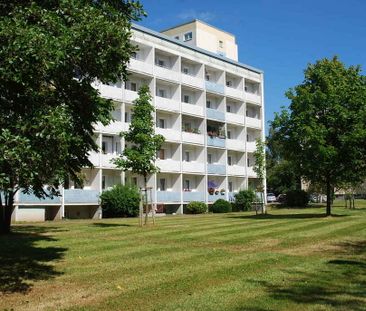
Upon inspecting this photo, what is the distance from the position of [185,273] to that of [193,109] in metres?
42.5

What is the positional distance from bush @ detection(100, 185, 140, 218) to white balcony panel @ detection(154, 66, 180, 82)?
13065mm

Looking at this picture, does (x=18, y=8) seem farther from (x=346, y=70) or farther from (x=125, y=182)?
(x=125, y=182)

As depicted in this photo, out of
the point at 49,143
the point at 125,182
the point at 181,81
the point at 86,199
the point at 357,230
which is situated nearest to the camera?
the point at 49,143

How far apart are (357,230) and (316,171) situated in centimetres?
1165

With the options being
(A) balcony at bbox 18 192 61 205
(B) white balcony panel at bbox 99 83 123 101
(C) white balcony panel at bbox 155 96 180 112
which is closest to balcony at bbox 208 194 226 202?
(C) white balcony panel at bbox 155 96 180 112

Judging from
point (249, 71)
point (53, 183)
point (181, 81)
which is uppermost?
point (249, 71)

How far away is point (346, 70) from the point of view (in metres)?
33.5

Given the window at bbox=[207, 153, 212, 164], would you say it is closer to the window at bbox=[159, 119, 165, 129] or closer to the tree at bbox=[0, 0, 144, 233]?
the window at bbox=[159, 119, 165, 129]

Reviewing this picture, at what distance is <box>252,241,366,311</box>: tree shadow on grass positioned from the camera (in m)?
8.21

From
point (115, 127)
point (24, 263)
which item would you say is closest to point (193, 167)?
point (115, 127)

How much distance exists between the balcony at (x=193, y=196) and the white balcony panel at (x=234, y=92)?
493 inches

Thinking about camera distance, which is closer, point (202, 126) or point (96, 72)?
point (96, 72)

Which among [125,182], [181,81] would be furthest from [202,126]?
[125,182]

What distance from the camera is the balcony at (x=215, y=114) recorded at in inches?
2155
